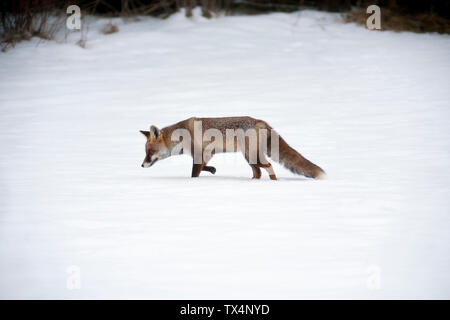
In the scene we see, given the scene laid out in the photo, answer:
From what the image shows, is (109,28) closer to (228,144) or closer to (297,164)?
(228,144)

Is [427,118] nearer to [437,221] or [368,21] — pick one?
[437,221]

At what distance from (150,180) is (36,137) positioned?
340 cm

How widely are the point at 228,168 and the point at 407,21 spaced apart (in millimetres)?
10263

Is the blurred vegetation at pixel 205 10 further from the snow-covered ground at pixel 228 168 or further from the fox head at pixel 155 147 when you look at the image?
the fox head at pixel 155 147

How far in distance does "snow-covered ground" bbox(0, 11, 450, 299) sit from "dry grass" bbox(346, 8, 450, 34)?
0.44 meters

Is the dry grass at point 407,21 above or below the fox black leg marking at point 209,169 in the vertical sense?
above

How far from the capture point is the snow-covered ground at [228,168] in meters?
3.83

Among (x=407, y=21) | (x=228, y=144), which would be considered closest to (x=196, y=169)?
(x=228, y=144)

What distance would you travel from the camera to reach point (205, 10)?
16.8m

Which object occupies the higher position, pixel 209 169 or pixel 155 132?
pixel 155 132

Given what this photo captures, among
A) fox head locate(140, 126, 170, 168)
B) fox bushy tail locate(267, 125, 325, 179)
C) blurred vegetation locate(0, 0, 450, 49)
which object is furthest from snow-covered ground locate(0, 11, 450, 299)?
blurred vegetation locate(0, 0, 450, 49)

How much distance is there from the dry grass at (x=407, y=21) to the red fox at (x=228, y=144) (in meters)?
10.5

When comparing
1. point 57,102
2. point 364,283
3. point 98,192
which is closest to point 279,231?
point 364,283

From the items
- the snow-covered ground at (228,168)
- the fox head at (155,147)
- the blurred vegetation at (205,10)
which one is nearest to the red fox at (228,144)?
the fox head at (155,147)
